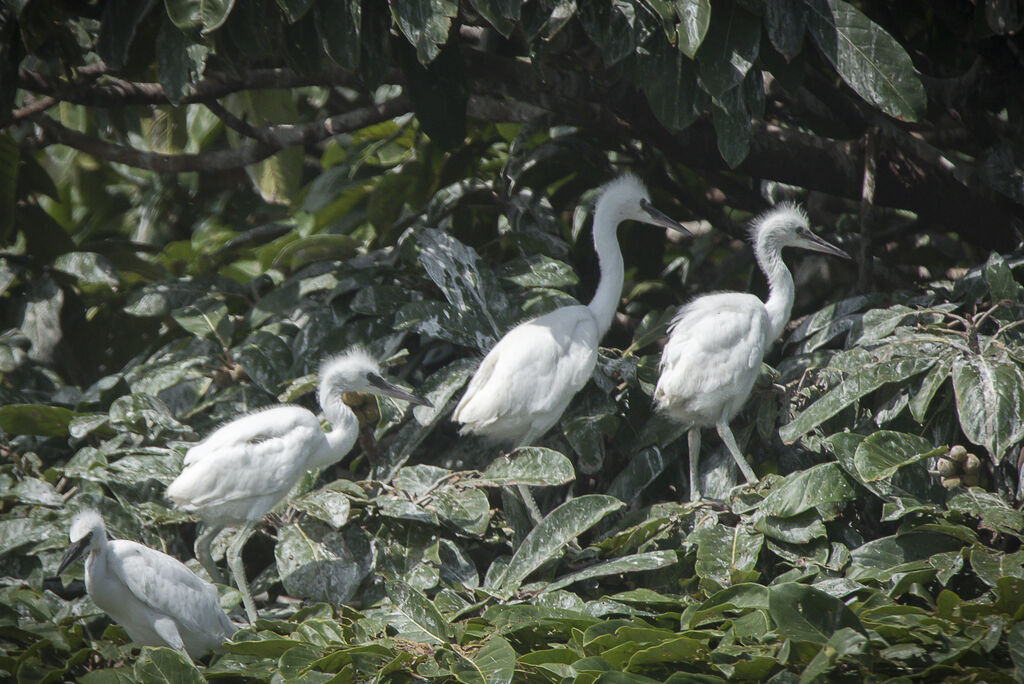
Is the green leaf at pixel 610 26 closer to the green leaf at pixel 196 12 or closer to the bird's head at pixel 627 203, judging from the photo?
the bird's head at pixel 627 203

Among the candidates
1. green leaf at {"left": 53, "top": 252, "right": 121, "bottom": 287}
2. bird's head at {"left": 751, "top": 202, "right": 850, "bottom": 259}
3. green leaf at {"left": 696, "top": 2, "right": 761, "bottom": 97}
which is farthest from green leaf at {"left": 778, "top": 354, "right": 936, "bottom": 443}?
green leaf at {"left": 53, "top": 252, "right": 121, "bottom": 287}

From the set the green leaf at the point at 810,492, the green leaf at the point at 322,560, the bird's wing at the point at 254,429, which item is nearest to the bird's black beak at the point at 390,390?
the bird's wing at the point at 254,429

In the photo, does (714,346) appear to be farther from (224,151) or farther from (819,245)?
(224,151)

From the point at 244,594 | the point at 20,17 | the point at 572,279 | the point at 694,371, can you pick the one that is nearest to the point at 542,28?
the point at 572,279

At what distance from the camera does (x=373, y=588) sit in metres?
3.74

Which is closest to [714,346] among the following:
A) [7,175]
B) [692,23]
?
[692,23]

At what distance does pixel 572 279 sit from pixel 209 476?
1.81 m

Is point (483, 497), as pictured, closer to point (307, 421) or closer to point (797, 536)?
point (307, 421)

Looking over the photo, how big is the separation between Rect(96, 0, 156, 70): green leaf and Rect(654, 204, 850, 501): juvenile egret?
2.47 meters

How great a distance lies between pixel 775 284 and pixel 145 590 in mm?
2918

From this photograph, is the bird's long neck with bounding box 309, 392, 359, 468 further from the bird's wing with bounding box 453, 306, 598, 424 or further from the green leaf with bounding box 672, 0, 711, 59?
the green leaf with bounding box 672, 0, 711, 59

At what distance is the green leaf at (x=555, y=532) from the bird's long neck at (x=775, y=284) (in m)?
1.24

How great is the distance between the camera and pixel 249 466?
3.69 meters

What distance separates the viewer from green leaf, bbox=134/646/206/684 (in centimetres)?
284
